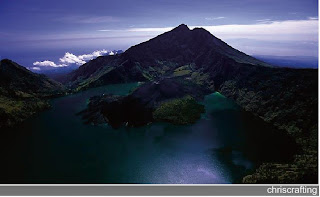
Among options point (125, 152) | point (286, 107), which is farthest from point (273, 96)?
point (125, 152)

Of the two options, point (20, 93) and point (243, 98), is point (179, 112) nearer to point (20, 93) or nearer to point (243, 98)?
point (243, 98)

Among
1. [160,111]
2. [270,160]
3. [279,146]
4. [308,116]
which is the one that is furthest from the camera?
[160,111]

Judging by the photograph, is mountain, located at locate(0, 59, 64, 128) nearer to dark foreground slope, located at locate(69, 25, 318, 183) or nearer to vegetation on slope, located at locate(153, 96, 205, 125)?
dark foreground slope, located at locate(69, 25, 318, 183)

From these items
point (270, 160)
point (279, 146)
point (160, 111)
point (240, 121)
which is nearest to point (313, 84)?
point (240, 121)

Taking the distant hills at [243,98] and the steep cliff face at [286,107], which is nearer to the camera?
the steep cliff face at [286,107]

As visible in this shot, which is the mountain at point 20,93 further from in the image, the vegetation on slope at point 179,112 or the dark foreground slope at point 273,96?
the vegetation on slope at point 179,112

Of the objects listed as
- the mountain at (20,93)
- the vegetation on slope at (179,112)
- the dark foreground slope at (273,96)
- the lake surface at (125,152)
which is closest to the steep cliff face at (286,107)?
the dark foreground slope at (273,96)

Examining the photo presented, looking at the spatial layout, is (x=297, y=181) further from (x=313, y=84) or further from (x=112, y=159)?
(x=313, y=84)
